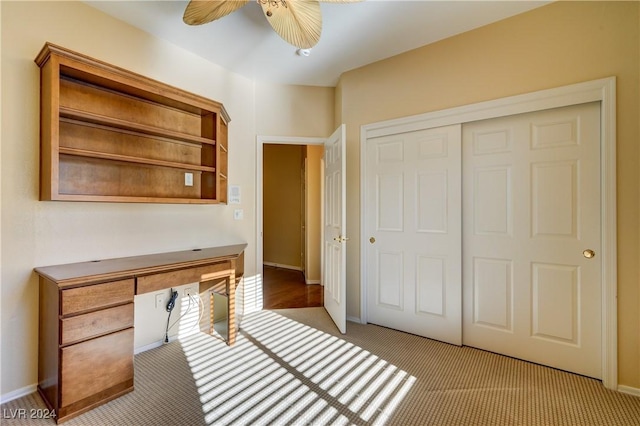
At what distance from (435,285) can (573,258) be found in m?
1.01

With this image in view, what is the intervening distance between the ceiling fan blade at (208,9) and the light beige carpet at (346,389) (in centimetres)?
238

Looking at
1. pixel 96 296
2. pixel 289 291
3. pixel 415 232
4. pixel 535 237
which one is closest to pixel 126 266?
pixel 96 296

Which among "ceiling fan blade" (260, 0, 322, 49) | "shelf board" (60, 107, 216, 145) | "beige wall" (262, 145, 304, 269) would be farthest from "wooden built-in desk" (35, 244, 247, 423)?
"beige wall" (262, 145, 304, 269)

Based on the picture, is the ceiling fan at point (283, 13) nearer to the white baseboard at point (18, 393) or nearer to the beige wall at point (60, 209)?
the beige wall at point (60, 209)

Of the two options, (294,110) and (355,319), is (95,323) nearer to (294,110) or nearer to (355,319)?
(355,319)

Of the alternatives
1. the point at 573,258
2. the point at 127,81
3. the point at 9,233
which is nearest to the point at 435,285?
the point at 573,258

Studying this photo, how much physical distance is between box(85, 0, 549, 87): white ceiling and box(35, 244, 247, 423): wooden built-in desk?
1.89 metres

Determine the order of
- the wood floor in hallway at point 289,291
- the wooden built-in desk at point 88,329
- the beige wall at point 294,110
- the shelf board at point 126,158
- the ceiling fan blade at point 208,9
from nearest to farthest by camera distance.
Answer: the wooden built-in desk at point 88,329 < the ceiling fan blade at point 208,9 < the shelf board at point 126,158 < the beige wall at point 294,110 < the wood floor in hallway at point 289,291

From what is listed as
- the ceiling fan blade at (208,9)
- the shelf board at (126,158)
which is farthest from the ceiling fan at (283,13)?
the shelf board at (126,158)

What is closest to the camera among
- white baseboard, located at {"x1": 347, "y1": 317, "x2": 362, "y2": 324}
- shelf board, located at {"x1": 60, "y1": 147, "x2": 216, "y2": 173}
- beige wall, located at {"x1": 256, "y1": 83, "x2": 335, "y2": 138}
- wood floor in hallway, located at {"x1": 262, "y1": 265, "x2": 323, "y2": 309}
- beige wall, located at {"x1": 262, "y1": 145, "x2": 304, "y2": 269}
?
shelf board, located at {"x1": 60, "y1": 147, "x2": 216, "y2": 173}

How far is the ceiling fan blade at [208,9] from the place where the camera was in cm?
167

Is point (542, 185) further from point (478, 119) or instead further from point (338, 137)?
point (338, 137)

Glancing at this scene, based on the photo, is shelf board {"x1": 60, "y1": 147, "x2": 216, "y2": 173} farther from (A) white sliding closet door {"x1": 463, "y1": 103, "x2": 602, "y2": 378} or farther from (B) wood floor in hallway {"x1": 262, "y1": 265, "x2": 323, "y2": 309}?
(A) white sliding closet door {"x1": 463, "y1": 103, "x2": 602, "y2": 378}

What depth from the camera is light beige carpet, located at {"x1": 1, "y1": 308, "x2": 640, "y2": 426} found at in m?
1.62
